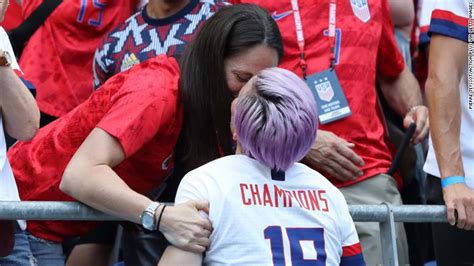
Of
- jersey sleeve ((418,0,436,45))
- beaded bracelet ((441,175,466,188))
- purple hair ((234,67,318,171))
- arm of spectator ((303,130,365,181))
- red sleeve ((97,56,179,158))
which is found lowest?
arm of spectator ((303,130,365,181))

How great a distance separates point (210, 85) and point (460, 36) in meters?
1.00

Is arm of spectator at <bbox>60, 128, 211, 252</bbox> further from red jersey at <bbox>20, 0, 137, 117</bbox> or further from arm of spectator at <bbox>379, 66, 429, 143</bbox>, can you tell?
arm of spectator at <bbox>379, 66, 429, 143</bbox>

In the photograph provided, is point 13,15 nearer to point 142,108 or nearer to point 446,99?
point 142,108

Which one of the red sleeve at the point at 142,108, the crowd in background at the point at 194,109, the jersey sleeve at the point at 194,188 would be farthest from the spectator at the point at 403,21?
the jersey sleeve at the point at 194,188

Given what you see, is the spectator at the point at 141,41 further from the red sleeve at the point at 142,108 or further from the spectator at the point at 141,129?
the red sleeve at the point at 142,108

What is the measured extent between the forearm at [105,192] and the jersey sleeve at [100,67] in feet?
3.83

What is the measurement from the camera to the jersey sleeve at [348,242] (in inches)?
119

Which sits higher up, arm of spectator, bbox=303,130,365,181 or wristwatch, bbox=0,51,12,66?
wristwatch, bbox=0,51,12,66

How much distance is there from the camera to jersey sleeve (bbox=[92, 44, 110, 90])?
443 cm

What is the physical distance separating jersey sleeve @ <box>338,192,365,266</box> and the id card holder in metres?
1.24

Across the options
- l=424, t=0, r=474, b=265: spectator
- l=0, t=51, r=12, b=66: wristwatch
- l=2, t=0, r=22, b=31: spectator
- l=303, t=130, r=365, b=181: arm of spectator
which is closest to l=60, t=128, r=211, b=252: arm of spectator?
l=0, t=51, r=12, b=66: wristwatch

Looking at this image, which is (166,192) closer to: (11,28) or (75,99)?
(75,99)

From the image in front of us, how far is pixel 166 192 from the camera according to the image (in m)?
3.77

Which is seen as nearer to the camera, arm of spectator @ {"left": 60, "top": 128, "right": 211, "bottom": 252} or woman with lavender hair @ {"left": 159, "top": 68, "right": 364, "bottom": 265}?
woman with lavender hair @ {"left": 159, "top": 68, "right": 364, "bottom": 265}
